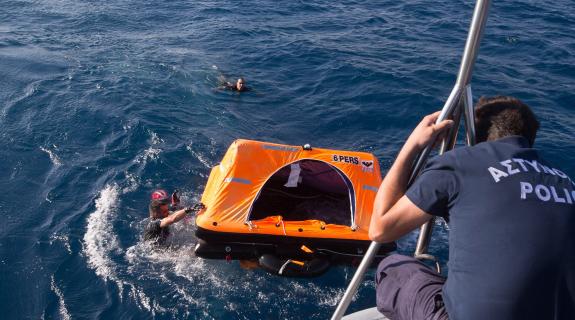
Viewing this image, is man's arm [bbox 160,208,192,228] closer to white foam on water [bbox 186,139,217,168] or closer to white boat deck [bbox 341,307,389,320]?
white foam on water [bbox 186,139,217,168]

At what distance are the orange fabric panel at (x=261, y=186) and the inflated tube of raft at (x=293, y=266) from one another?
0.36m

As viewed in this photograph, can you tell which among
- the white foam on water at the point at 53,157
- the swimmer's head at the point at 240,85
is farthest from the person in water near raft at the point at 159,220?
the swimmer's head at the point at 240,85

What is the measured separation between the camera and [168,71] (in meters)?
14.2

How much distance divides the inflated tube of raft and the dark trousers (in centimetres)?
381

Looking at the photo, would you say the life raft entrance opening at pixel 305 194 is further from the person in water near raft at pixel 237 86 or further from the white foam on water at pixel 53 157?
the person in water near raft at pixel 237 86

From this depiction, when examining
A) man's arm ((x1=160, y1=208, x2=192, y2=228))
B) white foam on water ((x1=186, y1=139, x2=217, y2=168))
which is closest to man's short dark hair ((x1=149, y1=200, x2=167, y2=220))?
man's arm ((x1=160, y1=208, x2=192, y2=228))

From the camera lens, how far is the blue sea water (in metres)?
7.25

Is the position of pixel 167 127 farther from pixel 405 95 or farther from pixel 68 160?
pixel 405 95

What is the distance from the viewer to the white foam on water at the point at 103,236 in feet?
24.6

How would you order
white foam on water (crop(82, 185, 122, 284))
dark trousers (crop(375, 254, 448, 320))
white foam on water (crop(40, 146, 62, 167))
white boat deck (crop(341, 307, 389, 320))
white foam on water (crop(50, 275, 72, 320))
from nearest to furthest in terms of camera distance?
dark trousers (crop(375, 254, 448, 320)), white boat deck (crop(341, 307, 389, 320)), white foam on water (crop(50, 275, 72, 320)), white foam on water (crop(82, 185, 122, 284)), white foam on water (crop(40, 146, 62, 167))

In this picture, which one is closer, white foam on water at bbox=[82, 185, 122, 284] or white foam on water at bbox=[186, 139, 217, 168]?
white foam on water at bbox=[82, 185, 122, 284]

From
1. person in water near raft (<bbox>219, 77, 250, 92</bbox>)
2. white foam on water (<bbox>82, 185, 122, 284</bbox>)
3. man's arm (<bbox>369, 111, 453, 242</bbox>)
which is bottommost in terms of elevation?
white foam on water (<bbox>82, 185, 122, 284</bbox>)

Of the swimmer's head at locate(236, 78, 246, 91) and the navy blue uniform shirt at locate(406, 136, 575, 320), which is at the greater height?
the navy blue uniform shirt at locate(406, 136, 575, 320)

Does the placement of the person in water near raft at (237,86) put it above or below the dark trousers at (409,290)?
below
